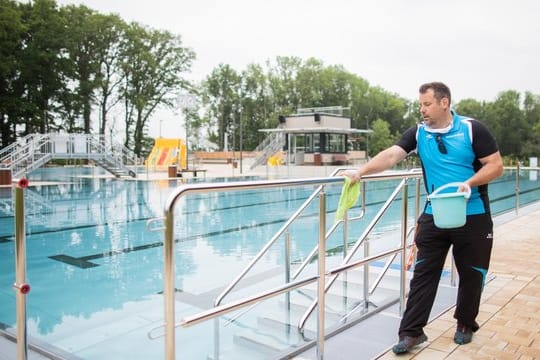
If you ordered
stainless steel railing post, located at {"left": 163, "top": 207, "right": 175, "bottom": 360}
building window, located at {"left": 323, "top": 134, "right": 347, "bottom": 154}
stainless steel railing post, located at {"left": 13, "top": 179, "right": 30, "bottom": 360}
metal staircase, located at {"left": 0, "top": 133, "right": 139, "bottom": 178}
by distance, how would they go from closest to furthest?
stainless steel railing post, located at {"left": 163, "top": 207, "right": 175, "bottom": 360} → stainless steel railing post, located at {"left": 13, "top": 179, "right": 30, "bottom": 360} → metal staircase, located at {"left": 0, "top": 133, "right": 139, "bottom": 178} → building window, located at {"left": 323, "top": 134, "right": 347, "bottom": 154}

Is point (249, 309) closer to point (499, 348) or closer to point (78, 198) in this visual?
point (499, 348)

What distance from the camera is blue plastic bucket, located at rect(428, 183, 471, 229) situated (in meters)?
2.44

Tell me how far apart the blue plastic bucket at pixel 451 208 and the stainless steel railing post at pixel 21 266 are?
1.92 meters

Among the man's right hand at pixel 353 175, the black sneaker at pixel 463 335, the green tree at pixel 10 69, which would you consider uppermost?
the green tree at pixel 10 69

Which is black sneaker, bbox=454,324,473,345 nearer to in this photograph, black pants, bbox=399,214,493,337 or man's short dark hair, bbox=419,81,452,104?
black pants, bbox=399,214,493,337

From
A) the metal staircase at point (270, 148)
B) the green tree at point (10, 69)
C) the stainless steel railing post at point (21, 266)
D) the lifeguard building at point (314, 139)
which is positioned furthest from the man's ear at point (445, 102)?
the green tree at point (10, 69)

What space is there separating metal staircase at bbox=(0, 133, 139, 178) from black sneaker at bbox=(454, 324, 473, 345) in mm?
18105

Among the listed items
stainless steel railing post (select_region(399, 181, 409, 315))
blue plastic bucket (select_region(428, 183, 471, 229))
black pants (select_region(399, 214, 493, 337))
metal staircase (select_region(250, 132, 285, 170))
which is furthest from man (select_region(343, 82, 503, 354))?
metal staircase (select_region(250, 132, 285, 170))

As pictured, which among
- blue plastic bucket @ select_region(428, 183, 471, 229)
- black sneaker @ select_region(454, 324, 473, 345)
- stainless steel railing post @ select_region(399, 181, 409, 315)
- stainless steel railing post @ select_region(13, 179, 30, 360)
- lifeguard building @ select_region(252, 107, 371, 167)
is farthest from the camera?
lifeguard building @ select_region(252, 107, 371, 167)

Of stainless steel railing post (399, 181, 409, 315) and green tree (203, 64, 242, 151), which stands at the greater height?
green tree (203, 64, 242, 151)

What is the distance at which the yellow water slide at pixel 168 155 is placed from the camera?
2933 cm

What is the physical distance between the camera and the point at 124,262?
20.5ft

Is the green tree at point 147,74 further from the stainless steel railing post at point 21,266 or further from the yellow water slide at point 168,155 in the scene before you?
the stainless steel railing post at point 21,266

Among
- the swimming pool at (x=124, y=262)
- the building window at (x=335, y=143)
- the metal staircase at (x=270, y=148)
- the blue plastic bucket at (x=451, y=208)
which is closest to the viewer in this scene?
the blue plastic bucket at (x=451, y=208)
